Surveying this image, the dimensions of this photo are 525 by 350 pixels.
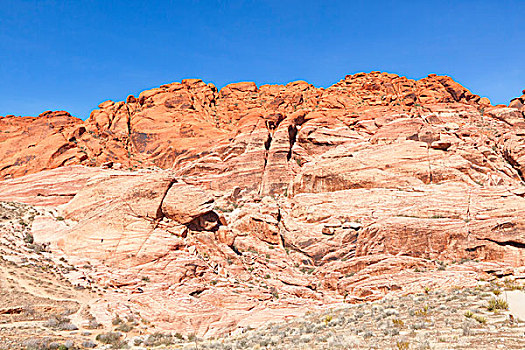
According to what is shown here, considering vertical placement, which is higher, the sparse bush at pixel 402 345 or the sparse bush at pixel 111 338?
the sparse bush at pixel 402 345

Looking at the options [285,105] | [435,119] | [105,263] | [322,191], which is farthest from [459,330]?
[285,105]

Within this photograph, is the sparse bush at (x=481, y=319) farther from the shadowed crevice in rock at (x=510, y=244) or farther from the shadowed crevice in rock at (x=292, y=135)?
the shadowed crevice in rock at (x=292, y=135)

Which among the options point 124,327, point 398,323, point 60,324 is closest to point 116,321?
point 124,327

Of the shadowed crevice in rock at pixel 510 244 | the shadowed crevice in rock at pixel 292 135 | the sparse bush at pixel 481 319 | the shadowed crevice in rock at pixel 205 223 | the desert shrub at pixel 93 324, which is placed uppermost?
the shadowed crevice in rock at pixel 292 135

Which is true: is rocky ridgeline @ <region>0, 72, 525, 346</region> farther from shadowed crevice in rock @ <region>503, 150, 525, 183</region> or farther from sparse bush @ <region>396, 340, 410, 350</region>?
sparse bush @ <region>396, 340, 410, 350</region>

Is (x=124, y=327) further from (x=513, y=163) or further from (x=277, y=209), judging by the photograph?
(x=513, y=163)

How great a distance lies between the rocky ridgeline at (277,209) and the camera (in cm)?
2464

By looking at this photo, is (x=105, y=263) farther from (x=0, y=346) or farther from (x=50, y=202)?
(x=50, y=202)

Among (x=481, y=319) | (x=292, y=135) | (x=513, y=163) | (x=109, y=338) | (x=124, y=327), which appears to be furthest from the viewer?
(x=292, y=135)

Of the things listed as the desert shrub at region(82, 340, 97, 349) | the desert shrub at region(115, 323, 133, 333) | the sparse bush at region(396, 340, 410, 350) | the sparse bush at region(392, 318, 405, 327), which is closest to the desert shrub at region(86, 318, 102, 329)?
the desert shrub at region(115, 323, 133, 333)

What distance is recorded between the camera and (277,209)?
121 feet

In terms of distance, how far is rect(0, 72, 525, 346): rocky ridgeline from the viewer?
24.6m

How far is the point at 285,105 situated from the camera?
67312 mm

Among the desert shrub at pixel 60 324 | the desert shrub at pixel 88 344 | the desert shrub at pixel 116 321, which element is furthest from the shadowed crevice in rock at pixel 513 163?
the desert shrub at pixel 60 324
